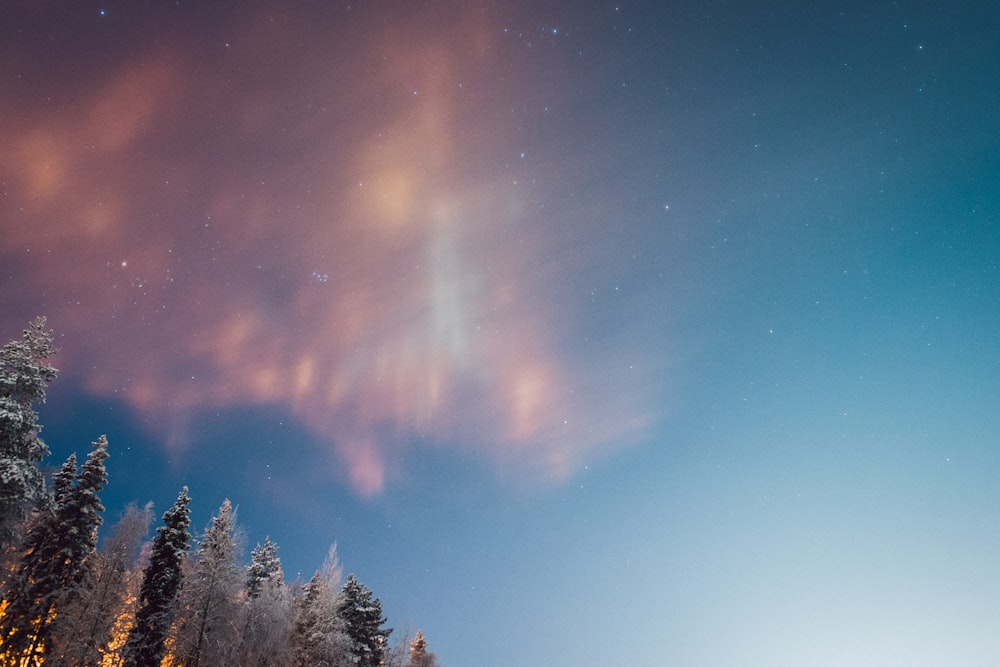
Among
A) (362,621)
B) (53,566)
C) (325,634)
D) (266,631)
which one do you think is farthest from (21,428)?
(362,621)

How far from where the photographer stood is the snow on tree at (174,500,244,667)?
1225 inches

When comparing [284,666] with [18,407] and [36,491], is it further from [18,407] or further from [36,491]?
[18,407]

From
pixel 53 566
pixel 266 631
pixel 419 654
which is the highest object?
pixel 419 654

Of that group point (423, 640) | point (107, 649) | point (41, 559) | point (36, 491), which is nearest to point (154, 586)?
point (107, 649)

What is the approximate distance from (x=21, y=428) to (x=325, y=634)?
2431cm

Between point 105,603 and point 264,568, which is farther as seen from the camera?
point 264,568

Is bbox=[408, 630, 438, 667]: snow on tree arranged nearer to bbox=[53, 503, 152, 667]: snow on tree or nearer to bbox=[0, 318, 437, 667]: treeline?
bbox=[0, 318, 437, 667]: treeline

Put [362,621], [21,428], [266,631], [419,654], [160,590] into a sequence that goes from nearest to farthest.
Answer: [21,428] < [160,590] < [266,631] < [362,621] < [419,654]

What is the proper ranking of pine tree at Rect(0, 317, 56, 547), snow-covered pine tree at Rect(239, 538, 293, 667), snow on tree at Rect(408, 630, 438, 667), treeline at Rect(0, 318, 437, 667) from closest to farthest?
pine tree at Rect(0, 317, 56, 547)
treeline at Rect(0, 318, 437, 667)
snow-covered pine tree at Rect(239, 538, 293, 667)
snow on tree at Rect(408, 630, 438, 667)

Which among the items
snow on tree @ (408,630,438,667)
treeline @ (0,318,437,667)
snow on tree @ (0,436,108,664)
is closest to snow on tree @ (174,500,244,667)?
treeline @ (0,318,437,667)

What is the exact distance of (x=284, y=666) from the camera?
38.0 meters

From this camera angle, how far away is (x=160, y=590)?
32531mm

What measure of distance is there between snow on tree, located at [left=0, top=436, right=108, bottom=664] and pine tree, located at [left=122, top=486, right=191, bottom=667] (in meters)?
3.33

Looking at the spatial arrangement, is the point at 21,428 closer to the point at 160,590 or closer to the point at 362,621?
the point at 160,590
